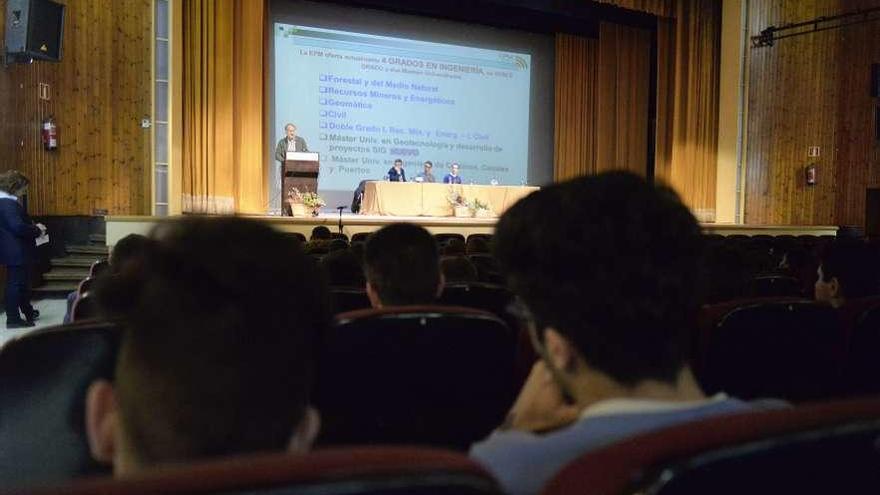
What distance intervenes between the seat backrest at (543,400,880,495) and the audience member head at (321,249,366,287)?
2.42 metres

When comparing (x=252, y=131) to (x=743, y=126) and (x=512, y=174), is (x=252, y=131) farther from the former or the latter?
(x=743, y=126)

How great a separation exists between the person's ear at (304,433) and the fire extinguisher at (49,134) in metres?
8.90

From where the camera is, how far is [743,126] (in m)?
11.7

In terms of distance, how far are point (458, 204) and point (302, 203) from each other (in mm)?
2301

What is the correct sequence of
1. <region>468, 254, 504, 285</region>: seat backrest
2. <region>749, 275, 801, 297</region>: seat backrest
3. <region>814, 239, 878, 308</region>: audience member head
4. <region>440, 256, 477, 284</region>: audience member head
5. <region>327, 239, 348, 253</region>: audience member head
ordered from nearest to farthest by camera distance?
<region>814, 239, 878, 308</region>: audience member head → <region>440, 256, 477, 284</region>: audience member head → <region>749, 275, 801, 297</region>: seat backrest → <region>468, 254, 504, 285</region>: seat backrest → <region>327, 239, 348, 253</region>: audience member head

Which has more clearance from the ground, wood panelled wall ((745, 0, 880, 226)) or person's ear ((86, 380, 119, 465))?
wood panelled wall ((745, 0, 880, 226))

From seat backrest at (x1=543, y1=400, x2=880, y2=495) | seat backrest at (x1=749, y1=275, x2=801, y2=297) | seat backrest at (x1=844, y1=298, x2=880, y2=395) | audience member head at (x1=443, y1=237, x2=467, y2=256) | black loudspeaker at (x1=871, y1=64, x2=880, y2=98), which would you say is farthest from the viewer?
black loudspeaker at (x1=871, y1=64, x2=880, y2=98)

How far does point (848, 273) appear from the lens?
2.82 meters

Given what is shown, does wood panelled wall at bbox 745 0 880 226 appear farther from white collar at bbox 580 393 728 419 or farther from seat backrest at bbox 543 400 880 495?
seat backrest at bbox 543 400 880 495

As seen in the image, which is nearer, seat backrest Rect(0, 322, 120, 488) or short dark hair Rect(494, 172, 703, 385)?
short dark hair Rect(494, 172, 703, 385)

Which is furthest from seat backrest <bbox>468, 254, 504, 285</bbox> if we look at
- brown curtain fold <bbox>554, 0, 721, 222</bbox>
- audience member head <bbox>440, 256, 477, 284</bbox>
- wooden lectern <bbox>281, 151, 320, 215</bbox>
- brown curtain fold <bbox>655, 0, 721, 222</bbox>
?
brown curtain fold <bbox>655, 0, 721, 222</bbox>

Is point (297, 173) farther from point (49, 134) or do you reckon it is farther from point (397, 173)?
point (49, 134)

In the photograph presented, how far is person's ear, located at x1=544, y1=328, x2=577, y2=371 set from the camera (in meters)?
0.95

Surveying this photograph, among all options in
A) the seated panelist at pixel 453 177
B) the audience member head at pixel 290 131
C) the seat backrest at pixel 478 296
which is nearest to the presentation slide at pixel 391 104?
the seated panelist at pixel 453 177
